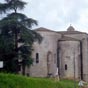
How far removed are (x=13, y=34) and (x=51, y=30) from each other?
86.4ft

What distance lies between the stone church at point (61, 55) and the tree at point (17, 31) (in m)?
20.7

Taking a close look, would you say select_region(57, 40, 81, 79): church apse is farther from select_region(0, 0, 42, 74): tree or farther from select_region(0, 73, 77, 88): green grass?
select_region(0, 73, 77, 88): green grass

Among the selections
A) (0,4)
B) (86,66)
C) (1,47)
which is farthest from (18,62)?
(86,66)

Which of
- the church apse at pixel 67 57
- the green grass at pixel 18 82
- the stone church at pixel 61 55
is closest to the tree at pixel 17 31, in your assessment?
the green grass at pixel 18 82

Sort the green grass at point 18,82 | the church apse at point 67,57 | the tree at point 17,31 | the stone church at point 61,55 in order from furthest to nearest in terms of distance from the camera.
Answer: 1. the church apse at point 67,57
2. the stone church at point 61,55
3. the tree at point 17,31
4. the green grass at point 18,82

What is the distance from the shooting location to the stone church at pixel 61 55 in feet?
233

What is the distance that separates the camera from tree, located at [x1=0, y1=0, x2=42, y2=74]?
152ft

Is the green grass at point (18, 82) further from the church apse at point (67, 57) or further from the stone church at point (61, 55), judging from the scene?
the church apse at point (67, 57)

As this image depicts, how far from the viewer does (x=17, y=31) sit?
4722 cm

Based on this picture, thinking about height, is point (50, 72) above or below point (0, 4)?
below

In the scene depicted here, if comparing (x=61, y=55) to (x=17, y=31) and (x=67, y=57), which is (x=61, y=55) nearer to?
(x=67, y=57)

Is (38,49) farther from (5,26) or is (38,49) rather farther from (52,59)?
(5,26)

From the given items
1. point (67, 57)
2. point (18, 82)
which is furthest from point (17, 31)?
point (67, 57)

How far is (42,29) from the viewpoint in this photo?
2844 inches
